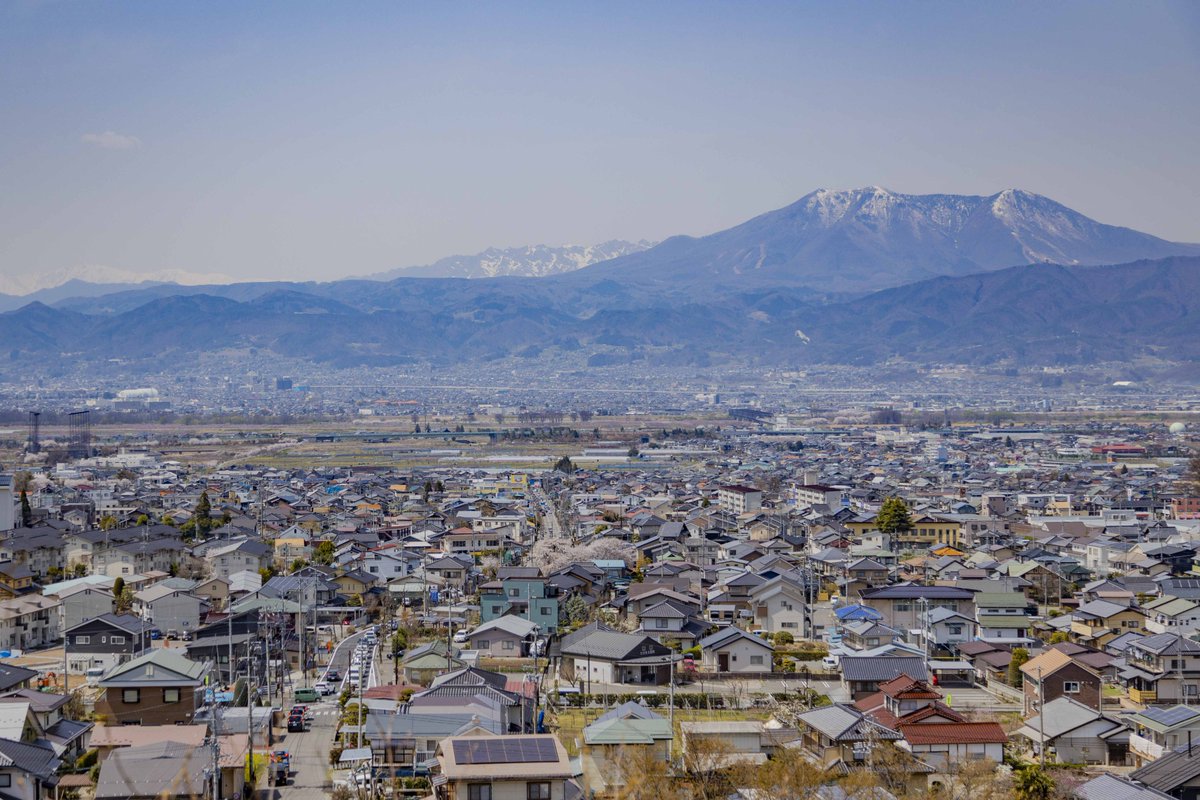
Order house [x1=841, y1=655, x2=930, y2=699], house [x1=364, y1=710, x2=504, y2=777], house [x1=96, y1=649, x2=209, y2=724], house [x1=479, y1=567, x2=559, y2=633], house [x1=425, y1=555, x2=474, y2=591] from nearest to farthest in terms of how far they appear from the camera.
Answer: house [x1=364, y1=710, x2=504, y2=777]
house [x1=96, y1=649, x2=209, y2=724]
house [x1=841, y1=655, x2=930, y2=699]
house [x1=479, y1=567, x2=559, y2=633]
house [x1=425, y1=555, x2=474, y2=591]

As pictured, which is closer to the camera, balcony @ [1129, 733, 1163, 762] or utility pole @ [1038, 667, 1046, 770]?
balcony @ [1129, 733, 1163, 762]

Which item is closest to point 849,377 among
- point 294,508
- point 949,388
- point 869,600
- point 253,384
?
point 949,388

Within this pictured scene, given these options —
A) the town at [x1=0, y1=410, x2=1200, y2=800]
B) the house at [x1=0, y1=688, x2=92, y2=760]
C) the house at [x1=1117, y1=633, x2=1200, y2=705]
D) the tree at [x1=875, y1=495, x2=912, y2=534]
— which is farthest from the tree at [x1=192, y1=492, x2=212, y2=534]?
the house at [x1=1117, y1=633, x2=1200, y2=705]

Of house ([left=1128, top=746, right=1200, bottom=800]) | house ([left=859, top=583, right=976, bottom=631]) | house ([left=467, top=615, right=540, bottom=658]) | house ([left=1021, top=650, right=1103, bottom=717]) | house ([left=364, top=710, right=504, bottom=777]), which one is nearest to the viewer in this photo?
house ([left=1128, top=746, right=1200, bottom=800])

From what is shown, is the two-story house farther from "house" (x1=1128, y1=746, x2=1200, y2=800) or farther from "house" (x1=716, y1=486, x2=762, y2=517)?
"house" (x1=716, y1=486, x2=762, y2=517)

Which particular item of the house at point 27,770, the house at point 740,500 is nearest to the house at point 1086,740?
the house at point 27,770

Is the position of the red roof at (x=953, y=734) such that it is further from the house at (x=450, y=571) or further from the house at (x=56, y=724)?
the house at (x=450, y=571)

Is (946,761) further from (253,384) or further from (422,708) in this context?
(253,384)
